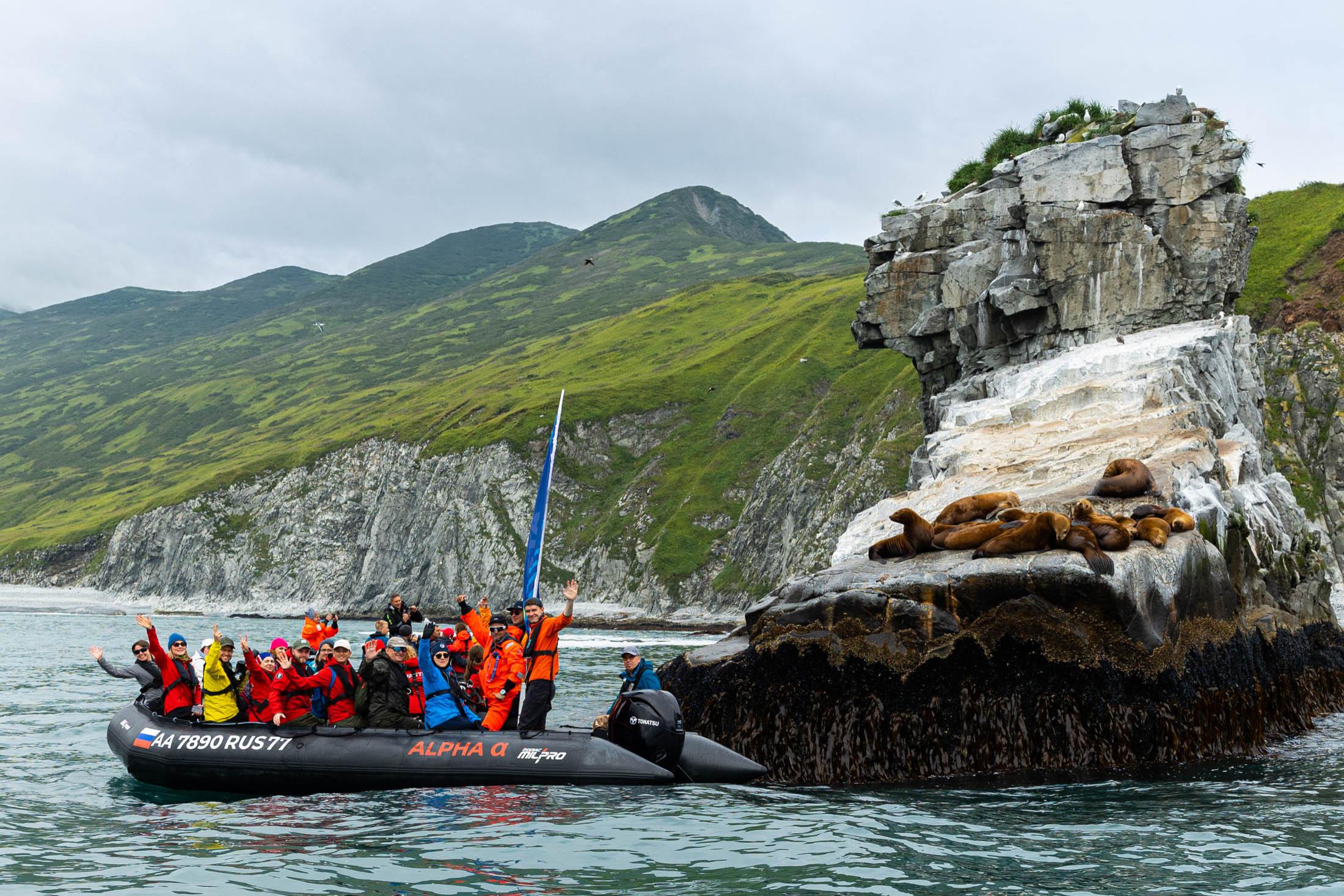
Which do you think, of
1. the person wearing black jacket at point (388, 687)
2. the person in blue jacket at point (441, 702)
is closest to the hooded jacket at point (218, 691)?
the person wearing black jacket at point (388, 687)

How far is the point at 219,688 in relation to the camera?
2134 centimetres

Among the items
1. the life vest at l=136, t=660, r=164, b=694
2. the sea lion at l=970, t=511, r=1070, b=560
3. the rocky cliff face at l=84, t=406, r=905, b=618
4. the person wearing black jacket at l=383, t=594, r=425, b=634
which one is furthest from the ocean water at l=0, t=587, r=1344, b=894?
the rocky cliff face at l=84, t=406, r=905, b=618

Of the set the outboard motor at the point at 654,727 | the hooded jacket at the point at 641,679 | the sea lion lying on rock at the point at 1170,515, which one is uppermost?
the sea lion lying on rock at the point at 1170,515

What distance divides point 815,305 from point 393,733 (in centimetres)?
15979

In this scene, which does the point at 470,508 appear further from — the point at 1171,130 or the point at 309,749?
→ the point at 309,749

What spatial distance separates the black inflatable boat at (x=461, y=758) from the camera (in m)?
18.5

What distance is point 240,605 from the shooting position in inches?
5492

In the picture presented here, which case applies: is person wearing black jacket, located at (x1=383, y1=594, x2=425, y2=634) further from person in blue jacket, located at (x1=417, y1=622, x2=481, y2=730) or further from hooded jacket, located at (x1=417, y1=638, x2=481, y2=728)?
hooded jacket, located at (x1=417, y1=638, x2=481, y2=728)

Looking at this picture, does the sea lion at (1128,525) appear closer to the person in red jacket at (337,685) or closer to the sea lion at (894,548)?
the sea lion at (894,548)

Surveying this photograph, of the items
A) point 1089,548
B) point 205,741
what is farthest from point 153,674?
point 1089,548

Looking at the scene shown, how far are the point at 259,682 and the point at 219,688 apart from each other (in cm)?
75

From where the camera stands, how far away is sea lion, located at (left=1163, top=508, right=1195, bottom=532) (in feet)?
74.1

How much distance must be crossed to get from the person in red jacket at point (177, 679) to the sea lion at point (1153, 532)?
63.9ft

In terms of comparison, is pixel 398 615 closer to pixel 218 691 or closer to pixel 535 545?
pixel 218 691
